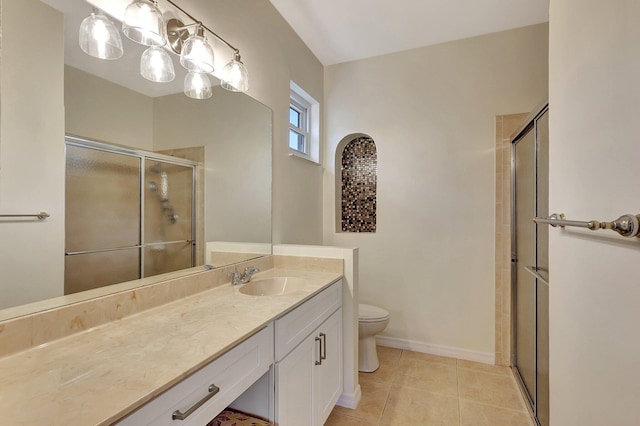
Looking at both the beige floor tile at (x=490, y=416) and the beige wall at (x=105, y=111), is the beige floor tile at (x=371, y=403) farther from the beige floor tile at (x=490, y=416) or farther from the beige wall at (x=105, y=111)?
the beige wall at (x=105, y=111)

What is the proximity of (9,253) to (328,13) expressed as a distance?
89.3 inches

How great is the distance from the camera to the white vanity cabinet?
114 centimetres

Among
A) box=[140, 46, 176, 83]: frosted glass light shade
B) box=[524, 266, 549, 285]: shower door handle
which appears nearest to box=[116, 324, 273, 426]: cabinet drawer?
box=[140, 46, 176, 83]: frosted glass light shade

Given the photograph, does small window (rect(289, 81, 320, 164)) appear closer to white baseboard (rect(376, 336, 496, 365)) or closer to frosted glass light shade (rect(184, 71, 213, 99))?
frosted glass light shade (rect(184, 71, 213, 99))

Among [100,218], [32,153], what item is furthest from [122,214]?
[32,153]

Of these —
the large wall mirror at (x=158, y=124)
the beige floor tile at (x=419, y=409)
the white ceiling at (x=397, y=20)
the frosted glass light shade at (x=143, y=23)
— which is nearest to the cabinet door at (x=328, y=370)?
the beige floor tile at (x=419, y=409)

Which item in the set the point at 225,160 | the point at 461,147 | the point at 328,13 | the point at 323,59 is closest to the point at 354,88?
the point at 323,59

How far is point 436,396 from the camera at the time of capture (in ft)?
6.35

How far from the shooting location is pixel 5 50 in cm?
80

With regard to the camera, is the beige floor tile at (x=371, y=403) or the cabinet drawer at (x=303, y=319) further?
the beige floor tile at (x=371, y=403)

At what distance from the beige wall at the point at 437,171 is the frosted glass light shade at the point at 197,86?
5.01ft

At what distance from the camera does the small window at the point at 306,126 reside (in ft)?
8.49

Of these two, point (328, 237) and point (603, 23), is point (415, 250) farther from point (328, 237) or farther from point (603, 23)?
A: point (603, 23)

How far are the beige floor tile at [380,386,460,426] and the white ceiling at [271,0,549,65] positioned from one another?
106 inches
